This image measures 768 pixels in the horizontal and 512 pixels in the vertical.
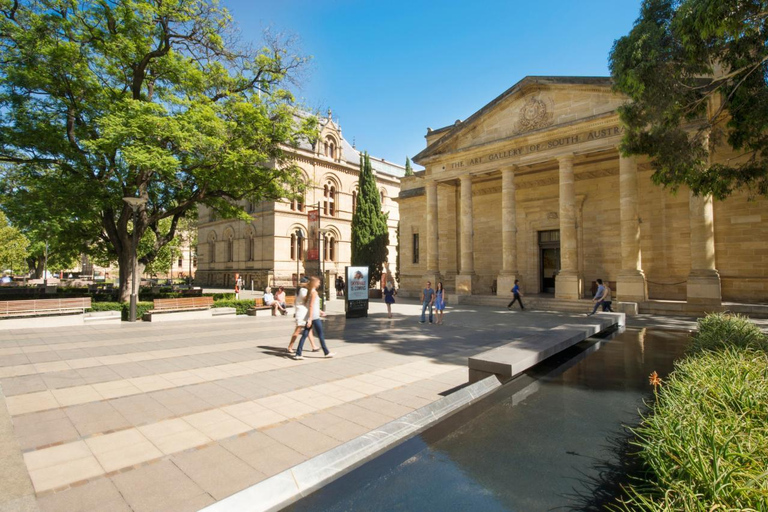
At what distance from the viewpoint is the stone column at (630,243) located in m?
17.6

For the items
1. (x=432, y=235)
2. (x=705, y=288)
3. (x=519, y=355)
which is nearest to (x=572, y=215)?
(x=705, y=288)

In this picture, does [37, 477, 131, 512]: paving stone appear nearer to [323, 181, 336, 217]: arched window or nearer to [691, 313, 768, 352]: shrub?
[691, 313, 768, 352]: shrub

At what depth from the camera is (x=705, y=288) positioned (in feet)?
52.0

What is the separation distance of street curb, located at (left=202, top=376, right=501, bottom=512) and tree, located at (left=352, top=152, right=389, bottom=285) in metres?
28.6

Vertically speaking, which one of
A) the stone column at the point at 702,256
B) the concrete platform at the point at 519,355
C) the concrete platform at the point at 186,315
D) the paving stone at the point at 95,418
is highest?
the stone column at the point at 702,256

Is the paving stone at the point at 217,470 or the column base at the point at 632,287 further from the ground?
the column base at the point at 632,287

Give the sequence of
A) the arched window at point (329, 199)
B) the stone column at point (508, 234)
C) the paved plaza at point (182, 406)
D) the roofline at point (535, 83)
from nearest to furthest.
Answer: the paved plaza at point (182, 406) < the roofline at point (535, 83) < the stone column at point (508, 234) < the arched window at point (329, 199)

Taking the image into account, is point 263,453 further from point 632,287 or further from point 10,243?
point 10,243

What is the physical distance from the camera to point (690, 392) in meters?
4.22

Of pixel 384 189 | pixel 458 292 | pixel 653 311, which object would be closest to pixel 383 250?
pixel 458 292

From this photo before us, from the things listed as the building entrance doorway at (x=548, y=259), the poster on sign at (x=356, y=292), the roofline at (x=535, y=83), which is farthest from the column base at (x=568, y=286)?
the poster on sign at (x=356, y=292)

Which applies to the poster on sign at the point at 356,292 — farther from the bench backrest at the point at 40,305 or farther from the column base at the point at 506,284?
the bench backrest at the point at 40,305

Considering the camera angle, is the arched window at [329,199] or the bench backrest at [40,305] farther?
the arched window at [329,199]

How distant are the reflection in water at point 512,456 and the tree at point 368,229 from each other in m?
27.5
